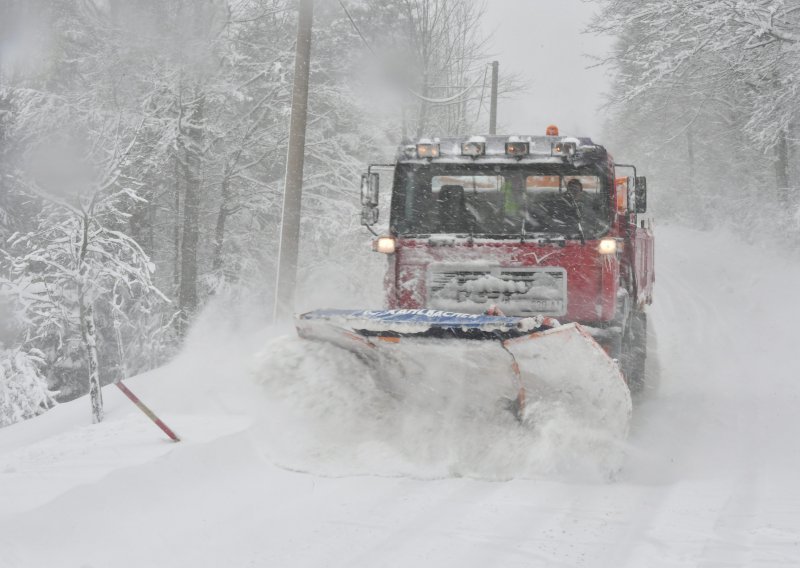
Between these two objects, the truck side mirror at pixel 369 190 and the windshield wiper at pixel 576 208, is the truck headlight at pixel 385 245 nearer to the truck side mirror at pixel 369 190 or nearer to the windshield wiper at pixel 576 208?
the truck side mirror at pixel 369 190

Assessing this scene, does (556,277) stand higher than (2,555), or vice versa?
(556,277)

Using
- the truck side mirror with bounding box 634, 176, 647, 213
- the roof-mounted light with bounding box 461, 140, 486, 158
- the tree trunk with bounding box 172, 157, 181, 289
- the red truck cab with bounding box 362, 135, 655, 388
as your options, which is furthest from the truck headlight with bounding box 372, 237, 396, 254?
the tree trunk with bounding box 172, 157, 181, 289

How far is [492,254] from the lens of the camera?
6.57m

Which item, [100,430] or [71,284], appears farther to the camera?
[71,284]

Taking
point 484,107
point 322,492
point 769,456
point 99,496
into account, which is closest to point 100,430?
point 99,496

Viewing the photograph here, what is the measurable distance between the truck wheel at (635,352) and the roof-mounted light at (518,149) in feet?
7.31

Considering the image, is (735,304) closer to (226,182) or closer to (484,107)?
(226,182)

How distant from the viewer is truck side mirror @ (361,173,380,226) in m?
7.16

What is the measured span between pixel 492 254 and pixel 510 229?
1.23 feet

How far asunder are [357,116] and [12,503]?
15749 millimetres

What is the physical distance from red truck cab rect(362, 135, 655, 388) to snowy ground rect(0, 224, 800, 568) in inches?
48.7

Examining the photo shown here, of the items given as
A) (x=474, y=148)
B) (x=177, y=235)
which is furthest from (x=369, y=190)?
(x=177, y=235)

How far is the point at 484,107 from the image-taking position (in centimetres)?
2978

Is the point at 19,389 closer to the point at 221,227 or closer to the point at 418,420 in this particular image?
the point at 221,227
